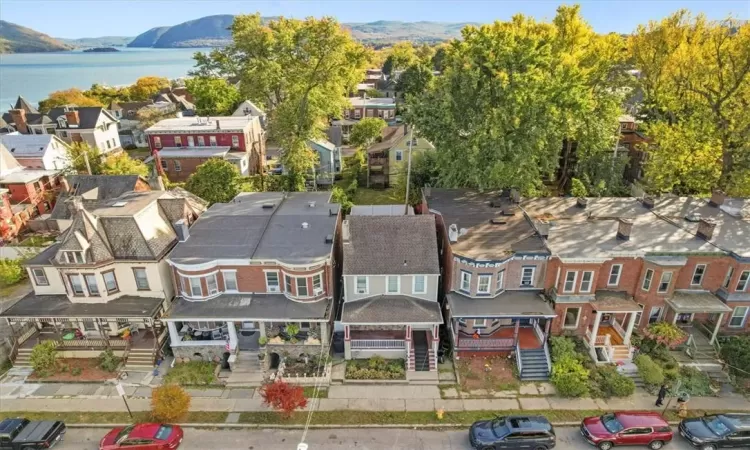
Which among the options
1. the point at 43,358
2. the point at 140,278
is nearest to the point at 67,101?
the point at 140,278

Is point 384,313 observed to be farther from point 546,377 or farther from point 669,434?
point 669,434

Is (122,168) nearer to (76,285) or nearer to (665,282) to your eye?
(76,285)

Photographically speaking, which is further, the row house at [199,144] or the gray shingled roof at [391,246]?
the row house at [199,144]

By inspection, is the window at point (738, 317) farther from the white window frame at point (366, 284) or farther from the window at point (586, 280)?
the white window frame at point (366, 284)

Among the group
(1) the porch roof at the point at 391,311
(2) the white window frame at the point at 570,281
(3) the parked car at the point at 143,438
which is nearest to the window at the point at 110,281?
(3) the parked car at the point at 143,438

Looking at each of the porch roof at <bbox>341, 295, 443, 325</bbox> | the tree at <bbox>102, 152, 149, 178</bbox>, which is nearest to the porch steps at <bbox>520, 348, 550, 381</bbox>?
the porch roof at <bbox>341, 295, 443, 325</bbox>

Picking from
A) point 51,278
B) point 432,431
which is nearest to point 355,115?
point 51,278

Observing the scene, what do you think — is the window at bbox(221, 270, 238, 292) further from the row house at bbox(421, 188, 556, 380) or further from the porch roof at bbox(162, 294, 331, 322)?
the row house at bbox(421, 188, 556, 380)
